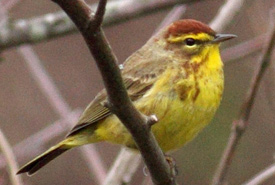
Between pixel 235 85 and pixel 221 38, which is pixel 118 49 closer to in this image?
pixel 235 85

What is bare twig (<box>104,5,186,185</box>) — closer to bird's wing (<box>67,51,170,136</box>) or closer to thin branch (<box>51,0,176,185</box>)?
bird's wing (<box>67,51,170,136</box>)

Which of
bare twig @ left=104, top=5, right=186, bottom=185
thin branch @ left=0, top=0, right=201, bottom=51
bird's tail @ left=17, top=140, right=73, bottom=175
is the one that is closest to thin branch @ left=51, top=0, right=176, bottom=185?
bare twig @ left=104, top=5, right=186, bottom=185

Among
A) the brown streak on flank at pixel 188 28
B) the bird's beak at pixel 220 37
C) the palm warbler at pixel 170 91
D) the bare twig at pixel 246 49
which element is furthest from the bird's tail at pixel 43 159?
the bare twig at pixel 246 49

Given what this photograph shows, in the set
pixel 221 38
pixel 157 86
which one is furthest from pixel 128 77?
pixel 221 38

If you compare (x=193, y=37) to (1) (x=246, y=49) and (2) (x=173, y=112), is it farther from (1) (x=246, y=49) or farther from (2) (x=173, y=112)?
(1) (x=246, y=49)

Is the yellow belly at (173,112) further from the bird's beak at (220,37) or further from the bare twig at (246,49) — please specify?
the bare twig at (246,49)

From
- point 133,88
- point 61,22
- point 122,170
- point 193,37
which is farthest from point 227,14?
point 122,170

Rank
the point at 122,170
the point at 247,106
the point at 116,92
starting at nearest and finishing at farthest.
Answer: the point at 116,92
the point at 247,106
the point at 122,170
